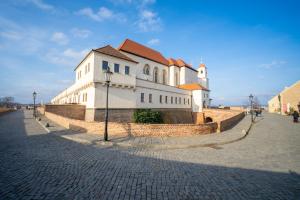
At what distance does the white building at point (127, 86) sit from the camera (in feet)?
69.5

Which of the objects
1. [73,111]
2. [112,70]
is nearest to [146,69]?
[112,70]

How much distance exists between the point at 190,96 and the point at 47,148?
3763cm

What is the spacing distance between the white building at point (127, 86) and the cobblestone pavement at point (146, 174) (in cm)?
1288

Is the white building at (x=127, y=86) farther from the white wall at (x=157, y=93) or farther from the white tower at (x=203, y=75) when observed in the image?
the white tower at (x=203, y=75)

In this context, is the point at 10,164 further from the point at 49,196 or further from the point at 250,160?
the point at 250,160

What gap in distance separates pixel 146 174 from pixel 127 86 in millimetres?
19400

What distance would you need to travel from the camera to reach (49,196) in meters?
4.33

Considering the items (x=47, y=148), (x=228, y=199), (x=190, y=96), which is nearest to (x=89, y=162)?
(x=47, y=148)

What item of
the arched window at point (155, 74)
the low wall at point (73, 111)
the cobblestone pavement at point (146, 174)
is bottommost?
the cobblestone pavement at point (146, 174)

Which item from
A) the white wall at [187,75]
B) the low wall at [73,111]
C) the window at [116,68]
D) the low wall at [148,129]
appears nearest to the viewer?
the low wall at [148,129]

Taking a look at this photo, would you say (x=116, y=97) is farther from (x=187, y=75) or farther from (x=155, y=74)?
(x=187, y=75)

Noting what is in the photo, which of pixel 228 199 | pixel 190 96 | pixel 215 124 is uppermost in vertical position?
pixel 190 96

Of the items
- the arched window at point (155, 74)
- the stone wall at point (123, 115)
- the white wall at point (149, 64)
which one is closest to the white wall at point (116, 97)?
the stone wall at point (123, 115)

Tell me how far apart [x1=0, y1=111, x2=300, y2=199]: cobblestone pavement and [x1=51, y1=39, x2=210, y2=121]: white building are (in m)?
12.9
